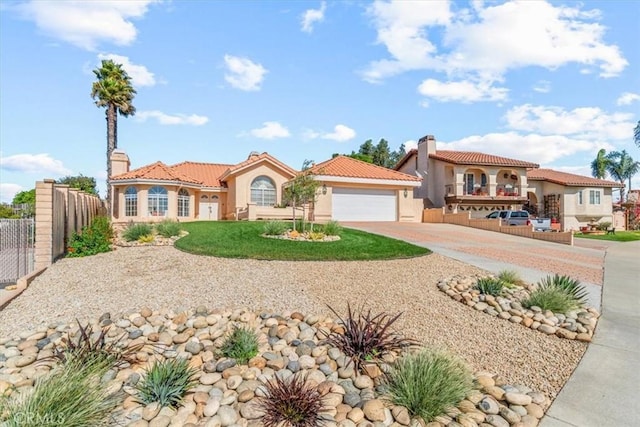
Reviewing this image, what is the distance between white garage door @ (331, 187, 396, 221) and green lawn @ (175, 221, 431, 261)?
1171 centimetres

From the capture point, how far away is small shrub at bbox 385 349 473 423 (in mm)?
3713

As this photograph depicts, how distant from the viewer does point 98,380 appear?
12.5ft

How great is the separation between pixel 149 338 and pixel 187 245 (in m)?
6.76

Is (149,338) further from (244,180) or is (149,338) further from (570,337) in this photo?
(244,180)

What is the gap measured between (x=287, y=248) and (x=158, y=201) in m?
15.4

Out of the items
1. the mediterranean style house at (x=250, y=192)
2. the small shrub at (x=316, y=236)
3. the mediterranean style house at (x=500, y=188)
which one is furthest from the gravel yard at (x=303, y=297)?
the mediterranean style house at (x=500, y=188)

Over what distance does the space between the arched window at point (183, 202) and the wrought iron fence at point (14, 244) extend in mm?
13002

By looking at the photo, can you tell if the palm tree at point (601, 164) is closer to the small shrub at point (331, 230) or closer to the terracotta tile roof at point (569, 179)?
the terracotta tile roof at point (569, 179)

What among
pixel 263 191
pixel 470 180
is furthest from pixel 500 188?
pixel 263 191

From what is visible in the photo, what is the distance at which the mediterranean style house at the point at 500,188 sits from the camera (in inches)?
1236

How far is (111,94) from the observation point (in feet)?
96.5

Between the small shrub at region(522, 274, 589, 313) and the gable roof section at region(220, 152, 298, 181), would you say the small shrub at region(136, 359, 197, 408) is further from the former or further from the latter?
the gable roof section at region(220, 152, 298, 181)

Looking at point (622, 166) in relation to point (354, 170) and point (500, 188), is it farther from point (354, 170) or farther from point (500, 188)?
point (354, 170)

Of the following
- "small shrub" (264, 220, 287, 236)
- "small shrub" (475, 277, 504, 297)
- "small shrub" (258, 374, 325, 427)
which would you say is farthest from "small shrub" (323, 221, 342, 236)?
"small shrub" (258, 374, 325, 427)
